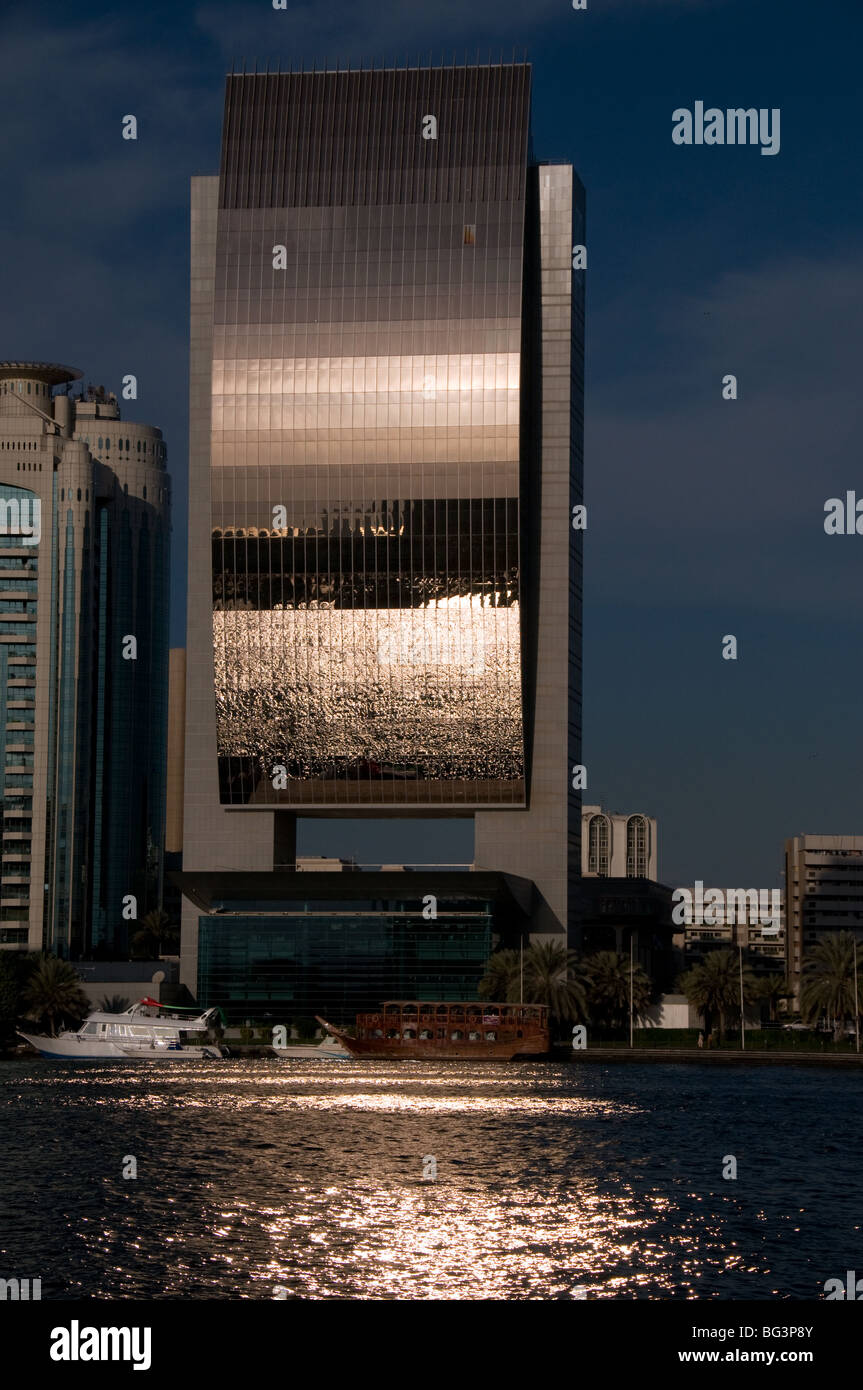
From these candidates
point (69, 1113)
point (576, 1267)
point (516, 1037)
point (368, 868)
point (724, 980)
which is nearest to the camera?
point (576, 1267)

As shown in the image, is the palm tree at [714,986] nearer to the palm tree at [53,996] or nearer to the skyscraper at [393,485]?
the skyscraper at [393,485]

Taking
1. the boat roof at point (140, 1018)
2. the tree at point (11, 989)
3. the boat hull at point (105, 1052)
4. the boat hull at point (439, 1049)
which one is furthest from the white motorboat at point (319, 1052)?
the tree at point (11, 989)

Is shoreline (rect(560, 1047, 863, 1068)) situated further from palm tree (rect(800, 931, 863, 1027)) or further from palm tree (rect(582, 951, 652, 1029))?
palm tree (rect(582, 951, 652, 1029))

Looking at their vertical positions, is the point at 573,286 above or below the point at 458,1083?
above

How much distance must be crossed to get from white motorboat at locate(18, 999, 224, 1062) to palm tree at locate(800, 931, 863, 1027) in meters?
54.3

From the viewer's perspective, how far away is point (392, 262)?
192 metres

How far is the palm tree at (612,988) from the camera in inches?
7087

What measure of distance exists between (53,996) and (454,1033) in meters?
38.0

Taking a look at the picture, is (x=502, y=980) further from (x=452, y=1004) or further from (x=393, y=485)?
(x=393, y=485)

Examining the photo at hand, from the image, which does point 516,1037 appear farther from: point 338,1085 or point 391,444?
point 391,444

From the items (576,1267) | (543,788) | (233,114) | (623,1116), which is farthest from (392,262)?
(576,1267)

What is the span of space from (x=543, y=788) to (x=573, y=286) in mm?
52920

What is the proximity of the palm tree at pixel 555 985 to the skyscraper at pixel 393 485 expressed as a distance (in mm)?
17031

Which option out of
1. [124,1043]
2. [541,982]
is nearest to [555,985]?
[541,982]
